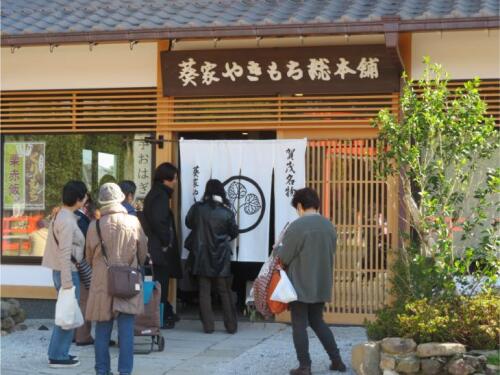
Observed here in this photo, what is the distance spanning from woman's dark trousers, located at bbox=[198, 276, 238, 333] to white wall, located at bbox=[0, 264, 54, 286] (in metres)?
2.58

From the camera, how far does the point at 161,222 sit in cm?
1027

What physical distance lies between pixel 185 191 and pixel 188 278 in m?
1.22

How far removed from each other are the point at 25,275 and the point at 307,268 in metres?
5.56

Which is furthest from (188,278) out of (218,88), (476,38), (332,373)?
(476,38)

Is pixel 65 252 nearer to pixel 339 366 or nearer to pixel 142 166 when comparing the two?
pixel 339 366

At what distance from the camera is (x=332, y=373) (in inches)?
313

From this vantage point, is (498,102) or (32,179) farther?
(32,179)

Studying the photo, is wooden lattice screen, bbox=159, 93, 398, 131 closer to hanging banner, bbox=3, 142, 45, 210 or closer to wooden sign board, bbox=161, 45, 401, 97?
wooden sign board, bbox=161, 45, 401, 97

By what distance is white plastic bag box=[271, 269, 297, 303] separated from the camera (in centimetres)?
758

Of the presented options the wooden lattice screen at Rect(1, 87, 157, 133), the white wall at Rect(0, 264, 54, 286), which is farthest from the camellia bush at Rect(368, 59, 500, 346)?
the white wall at Rect(0, 264, 54, 286)

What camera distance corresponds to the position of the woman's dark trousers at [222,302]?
407 inches

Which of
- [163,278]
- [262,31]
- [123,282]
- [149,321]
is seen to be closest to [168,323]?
[163,278]

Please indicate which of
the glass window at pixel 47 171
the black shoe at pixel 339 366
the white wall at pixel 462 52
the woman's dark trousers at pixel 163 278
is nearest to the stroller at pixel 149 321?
the woman's dark trousers at pixel 163 278

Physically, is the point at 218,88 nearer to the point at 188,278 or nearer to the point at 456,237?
the point at 188,278
